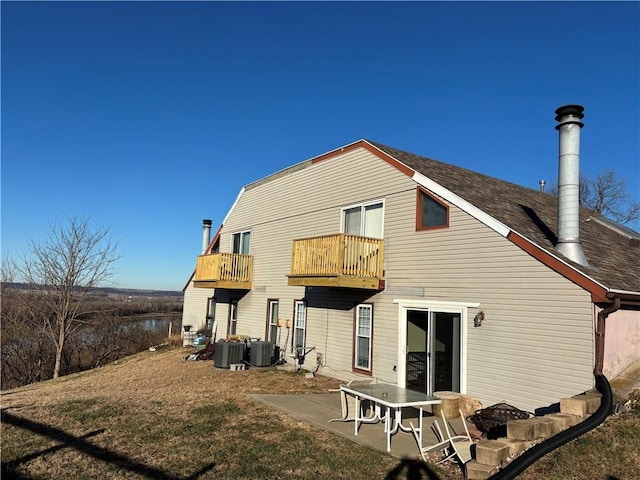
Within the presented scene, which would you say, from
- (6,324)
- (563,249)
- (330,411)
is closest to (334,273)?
(330,411)

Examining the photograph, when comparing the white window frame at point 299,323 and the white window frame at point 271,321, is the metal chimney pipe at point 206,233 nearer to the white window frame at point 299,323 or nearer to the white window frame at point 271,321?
the white window frame at point 271,321

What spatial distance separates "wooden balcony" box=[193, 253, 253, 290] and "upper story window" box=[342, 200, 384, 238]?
5701 millimetres

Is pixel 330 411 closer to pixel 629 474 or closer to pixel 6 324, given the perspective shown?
pixel 629 474

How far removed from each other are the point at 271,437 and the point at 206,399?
3.01 m

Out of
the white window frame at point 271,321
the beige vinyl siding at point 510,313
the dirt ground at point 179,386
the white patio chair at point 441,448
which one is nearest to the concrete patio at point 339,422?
the white patio chair at point 441,448

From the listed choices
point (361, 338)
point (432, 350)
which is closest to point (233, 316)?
point (361, 338)

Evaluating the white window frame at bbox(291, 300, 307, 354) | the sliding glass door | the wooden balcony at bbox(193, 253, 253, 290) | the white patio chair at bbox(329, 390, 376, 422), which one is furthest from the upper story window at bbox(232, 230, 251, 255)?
the white patio chair at bbox(329, 390, 376, 422)

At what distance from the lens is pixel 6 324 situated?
87.8ft

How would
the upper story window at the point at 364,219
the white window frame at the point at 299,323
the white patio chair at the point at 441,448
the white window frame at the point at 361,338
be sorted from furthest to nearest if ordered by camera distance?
the white window frame at the point at 299,323 < the upper story window at the point at 364,219 < the white window frame at the point at 361,338 < the white patio chair at the point at 441,448

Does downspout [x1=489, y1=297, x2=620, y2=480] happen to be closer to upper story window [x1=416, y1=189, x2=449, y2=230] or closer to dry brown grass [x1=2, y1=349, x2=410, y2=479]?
dry brown grass [x1=2, y1=349, x2=410, y2=479]

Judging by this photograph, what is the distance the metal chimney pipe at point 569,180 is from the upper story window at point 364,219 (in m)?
4.44

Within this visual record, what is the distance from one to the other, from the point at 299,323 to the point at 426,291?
566 cm

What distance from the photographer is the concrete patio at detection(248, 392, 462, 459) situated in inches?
255

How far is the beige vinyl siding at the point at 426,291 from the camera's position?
7.56m
